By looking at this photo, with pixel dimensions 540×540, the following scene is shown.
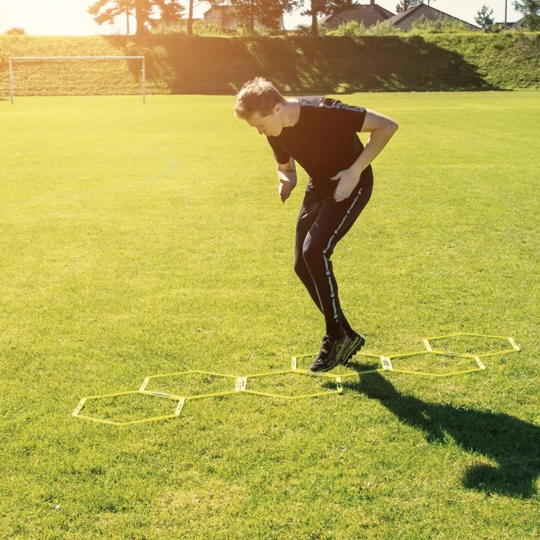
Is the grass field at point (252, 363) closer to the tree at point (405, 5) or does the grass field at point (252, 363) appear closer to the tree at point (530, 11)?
the tree at point (530, 11)

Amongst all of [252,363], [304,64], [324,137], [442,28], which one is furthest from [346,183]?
[442,28]

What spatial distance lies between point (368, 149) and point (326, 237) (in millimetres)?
734

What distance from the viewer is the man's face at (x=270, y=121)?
4562 millimetres

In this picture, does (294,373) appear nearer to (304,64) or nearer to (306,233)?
(306,233)

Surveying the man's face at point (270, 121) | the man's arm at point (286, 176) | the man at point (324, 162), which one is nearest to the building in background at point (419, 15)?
the man's arm at point (286, 176)

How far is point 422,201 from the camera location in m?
11.4

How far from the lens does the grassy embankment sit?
45.8m

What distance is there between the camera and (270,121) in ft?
15.1

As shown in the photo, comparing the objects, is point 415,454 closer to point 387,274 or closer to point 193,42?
point 387,274

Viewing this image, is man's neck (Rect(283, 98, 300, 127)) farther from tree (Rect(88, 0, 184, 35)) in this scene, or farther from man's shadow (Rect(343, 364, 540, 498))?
tree (Rect(88, 0, 184, 35))

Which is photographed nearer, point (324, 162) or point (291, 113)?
point (291, 113)

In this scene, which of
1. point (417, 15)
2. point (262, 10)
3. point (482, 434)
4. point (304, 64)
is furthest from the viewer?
point (417, 15)

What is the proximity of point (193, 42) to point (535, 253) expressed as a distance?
48.6 metres

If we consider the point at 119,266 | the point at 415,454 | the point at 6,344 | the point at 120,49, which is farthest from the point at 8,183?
the point at 120,49
